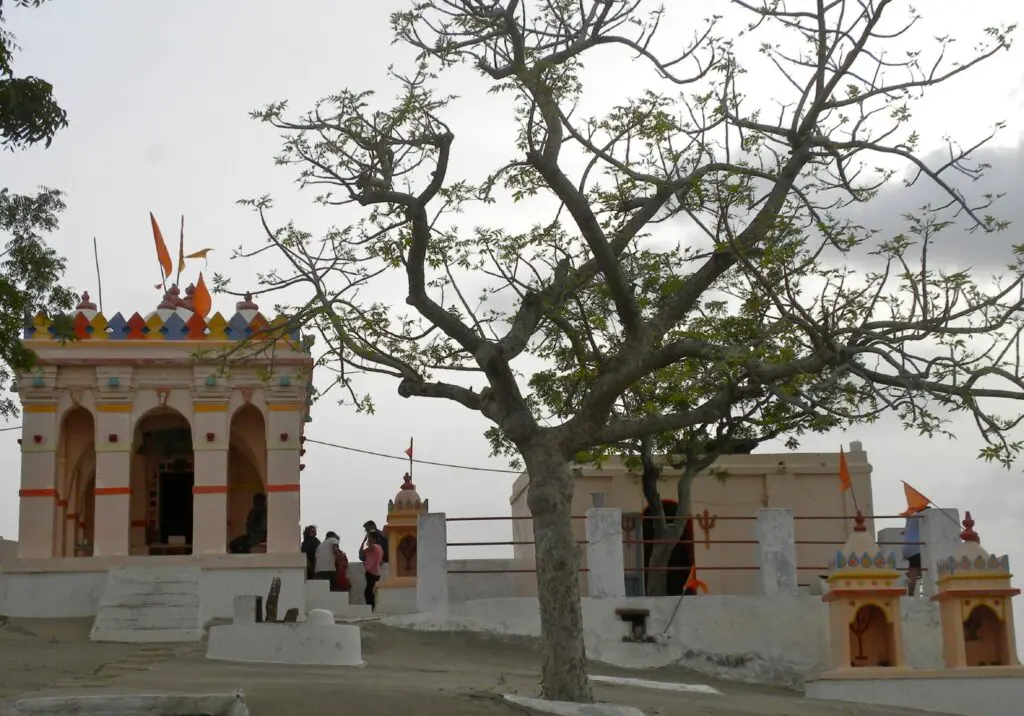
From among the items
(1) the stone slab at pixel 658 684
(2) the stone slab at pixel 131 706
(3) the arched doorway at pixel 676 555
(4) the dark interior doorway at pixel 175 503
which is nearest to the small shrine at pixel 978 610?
(1) the stone slab at pixel 658 684

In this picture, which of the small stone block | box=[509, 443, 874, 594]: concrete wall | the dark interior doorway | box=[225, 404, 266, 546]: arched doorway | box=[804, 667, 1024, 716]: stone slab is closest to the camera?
box=[804, 667, 1024, 716]: stone slab

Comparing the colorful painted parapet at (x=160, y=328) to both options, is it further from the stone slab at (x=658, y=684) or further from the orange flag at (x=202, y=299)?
the stone slab at (x=658, y=684)

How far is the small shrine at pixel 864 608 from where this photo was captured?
55.2 feet

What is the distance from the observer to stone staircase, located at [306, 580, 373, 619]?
19.9 meters

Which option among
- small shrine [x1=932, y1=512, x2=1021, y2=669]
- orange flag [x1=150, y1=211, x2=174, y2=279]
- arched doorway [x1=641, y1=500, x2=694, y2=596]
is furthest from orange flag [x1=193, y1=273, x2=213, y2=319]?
small shrine [x1=932, y1=512, x2=1021, y2=669]

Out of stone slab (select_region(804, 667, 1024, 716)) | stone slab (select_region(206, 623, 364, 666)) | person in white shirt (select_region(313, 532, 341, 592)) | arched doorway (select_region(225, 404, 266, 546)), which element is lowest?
stone slab (select_region(804, 667, 1024, 716))

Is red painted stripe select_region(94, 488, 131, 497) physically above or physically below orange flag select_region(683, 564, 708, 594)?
above

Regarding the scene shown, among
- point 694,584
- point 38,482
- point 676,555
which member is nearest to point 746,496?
point 676,555

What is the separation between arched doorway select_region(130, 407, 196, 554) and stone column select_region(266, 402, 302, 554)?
2417 mm

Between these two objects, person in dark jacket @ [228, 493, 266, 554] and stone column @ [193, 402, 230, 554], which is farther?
person in dark jacket @ [228, 493, 266, 554]

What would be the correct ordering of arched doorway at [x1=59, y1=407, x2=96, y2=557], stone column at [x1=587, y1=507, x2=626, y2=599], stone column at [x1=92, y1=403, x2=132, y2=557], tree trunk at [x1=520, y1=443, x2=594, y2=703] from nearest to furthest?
tree trunk at [x1=520, y1=443, x2=594, y2=703]
stone column at [x1=587, y1=507, x2=626, y2=599]
stone column at [x1=92, y1=403, x2=132, y2=557]
arched doorway at [x1=59, y1=407, x2=96, y2=557]

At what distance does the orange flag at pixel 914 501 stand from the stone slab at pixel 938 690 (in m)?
5.97

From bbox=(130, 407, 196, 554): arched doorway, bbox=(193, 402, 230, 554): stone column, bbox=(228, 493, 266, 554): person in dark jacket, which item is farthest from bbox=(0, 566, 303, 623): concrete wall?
bbox=(130, 407, 196, 554): arched doorway

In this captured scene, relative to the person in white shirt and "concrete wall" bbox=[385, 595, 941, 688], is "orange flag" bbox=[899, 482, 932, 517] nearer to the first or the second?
"concrete wall" bbox=[385, 595, 941, 688]
